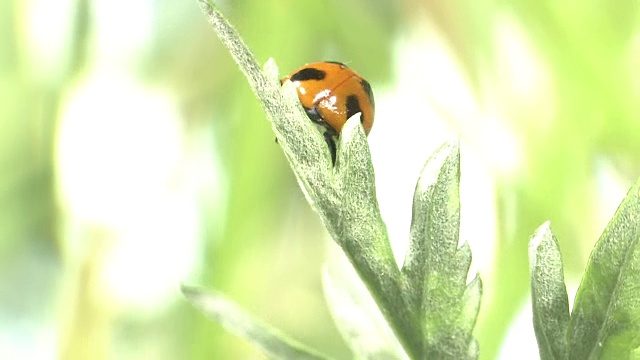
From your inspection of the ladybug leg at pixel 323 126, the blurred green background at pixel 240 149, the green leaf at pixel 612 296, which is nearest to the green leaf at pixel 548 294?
the green leaf at pixel 612 296

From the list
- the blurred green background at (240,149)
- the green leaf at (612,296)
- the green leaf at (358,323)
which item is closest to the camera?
the green leaf at (612,296)

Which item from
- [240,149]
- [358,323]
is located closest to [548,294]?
[358,323]

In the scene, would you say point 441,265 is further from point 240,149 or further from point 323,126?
point 240,149

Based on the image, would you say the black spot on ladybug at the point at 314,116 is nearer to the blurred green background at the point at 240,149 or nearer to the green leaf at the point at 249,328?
the green leaf at the point at 249,328

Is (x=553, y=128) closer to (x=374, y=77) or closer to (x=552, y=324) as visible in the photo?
(x=374, y=77)

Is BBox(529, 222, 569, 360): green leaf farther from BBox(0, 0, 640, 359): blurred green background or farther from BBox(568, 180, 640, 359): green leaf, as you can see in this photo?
BBox(0, 0, 640, 359): blurred green background

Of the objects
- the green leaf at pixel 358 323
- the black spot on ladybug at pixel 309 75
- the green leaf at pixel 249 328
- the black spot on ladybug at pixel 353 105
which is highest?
the black spot on ladybug at pixel 309 75

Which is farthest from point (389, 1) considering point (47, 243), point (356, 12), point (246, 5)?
point (47, 243)

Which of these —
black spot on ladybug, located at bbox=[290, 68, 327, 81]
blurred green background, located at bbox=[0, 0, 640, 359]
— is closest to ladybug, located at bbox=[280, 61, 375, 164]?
black spot on ladybug, located at bbox=[290, 68, 327, 81]
